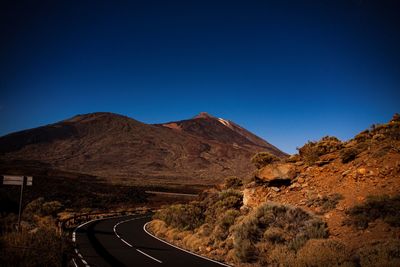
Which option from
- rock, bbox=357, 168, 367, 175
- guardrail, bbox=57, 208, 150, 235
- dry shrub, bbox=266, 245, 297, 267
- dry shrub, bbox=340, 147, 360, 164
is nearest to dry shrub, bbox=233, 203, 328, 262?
dry shrub, bbox=266, 245, 297, 267

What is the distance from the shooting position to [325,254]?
897 centimetres

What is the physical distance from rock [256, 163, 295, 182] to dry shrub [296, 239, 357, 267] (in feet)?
23.5

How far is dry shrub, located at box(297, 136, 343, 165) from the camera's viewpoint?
17.7 metres

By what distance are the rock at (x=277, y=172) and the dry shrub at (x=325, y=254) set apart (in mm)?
7166

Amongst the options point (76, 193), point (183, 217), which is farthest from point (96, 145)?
point (183, 217)

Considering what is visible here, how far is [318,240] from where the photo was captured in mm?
10195

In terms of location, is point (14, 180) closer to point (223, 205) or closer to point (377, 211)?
point (223, 205)

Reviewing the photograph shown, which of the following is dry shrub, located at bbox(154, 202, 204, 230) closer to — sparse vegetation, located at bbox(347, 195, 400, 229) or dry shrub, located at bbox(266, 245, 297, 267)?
dry shrub, located at bbox(266, 245, 297, 267)

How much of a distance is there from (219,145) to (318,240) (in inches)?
7461

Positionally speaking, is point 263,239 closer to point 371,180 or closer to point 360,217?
point 360,217

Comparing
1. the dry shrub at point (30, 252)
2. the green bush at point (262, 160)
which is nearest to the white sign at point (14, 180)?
the dry shrub at point (30, 252)

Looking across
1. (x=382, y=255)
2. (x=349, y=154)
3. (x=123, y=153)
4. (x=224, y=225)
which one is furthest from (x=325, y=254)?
(x=123, y=153)

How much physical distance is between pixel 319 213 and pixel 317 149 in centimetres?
589

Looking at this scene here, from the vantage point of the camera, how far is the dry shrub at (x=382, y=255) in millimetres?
7631
